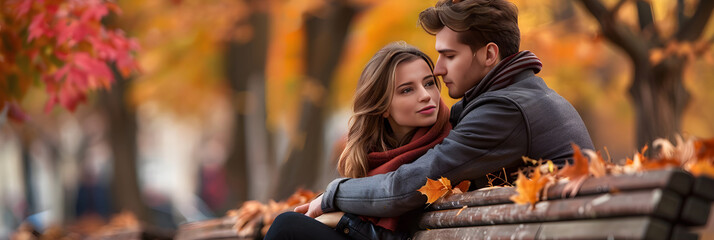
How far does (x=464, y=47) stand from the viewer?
372cm

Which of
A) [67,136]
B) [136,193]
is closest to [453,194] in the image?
[136,193]

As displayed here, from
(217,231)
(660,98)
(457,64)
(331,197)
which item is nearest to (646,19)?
(660,98)

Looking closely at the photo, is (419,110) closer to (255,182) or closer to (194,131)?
(255,182)

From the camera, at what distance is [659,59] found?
24.5 ft

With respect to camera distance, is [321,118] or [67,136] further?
[67,136]

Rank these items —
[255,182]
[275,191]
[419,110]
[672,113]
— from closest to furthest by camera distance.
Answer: [419,110] → [672,113] → [275,191] → [255,182]

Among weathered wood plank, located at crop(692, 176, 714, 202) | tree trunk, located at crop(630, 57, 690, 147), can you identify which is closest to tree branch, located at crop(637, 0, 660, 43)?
tree trunk, located at crop(630, 57, 690, 147)

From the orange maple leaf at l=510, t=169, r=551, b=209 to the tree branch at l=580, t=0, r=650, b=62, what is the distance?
4780 mm

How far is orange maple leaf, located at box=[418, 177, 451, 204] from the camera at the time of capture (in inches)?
135

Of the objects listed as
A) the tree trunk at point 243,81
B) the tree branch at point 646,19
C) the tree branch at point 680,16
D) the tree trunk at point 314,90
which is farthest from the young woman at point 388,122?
the tree trunk at point 243,81

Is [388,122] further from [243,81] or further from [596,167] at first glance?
[243,81]

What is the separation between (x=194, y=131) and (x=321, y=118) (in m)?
24.6

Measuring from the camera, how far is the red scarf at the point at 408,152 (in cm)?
374

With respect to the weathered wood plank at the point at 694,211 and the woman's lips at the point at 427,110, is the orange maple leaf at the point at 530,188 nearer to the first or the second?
the weathered wood plank at the point at 694,211
